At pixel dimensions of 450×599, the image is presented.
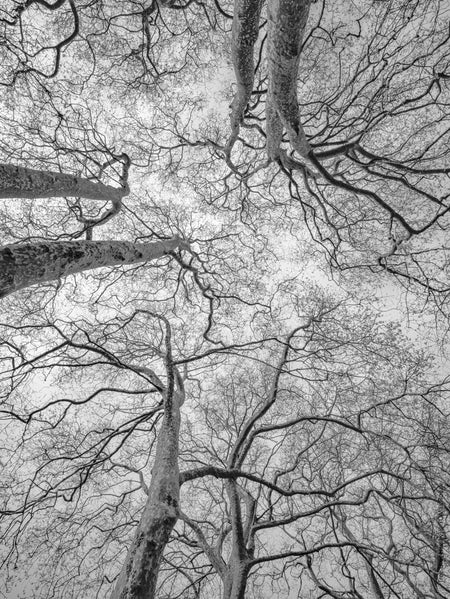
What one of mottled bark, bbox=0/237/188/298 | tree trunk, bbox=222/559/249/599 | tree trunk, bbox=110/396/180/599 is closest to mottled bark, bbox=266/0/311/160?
mottled bark, bbox=0/237/188/298

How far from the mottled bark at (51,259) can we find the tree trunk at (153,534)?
2351 millimetres

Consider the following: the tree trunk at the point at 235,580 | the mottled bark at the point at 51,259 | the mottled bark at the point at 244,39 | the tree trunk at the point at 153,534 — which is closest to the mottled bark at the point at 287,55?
the mottled bark at the point at 244,39

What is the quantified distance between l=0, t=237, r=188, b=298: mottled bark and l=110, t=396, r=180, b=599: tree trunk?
2.35m

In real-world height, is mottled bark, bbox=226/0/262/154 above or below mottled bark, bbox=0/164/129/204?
above

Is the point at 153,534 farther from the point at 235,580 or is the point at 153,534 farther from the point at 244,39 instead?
the point at 244,39

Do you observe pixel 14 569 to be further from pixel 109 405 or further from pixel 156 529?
pixel 156 529

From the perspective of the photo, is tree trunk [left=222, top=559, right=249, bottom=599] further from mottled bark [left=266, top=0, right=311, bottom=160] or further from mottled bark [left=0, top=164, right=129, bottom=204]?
mottled bark [left=266, top=0, right=311, bottom=160]

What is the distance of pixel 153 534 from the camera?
103 inches

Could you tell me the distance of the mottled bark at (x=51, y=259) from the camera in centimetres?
226

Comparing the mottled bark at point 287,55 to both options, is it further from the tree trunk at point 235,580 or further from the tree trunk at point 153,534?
the tree trunk at point 235,580

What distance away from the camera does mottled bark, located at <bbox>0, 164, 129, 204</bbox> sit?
2.74 m

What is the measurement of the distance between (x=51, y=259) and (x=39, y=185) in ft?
3.26

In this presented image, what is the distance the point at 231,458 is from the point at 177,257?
4629 mm

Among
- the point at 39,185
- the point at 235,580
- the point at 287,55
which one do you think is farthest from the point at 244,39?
the point at 235,580
